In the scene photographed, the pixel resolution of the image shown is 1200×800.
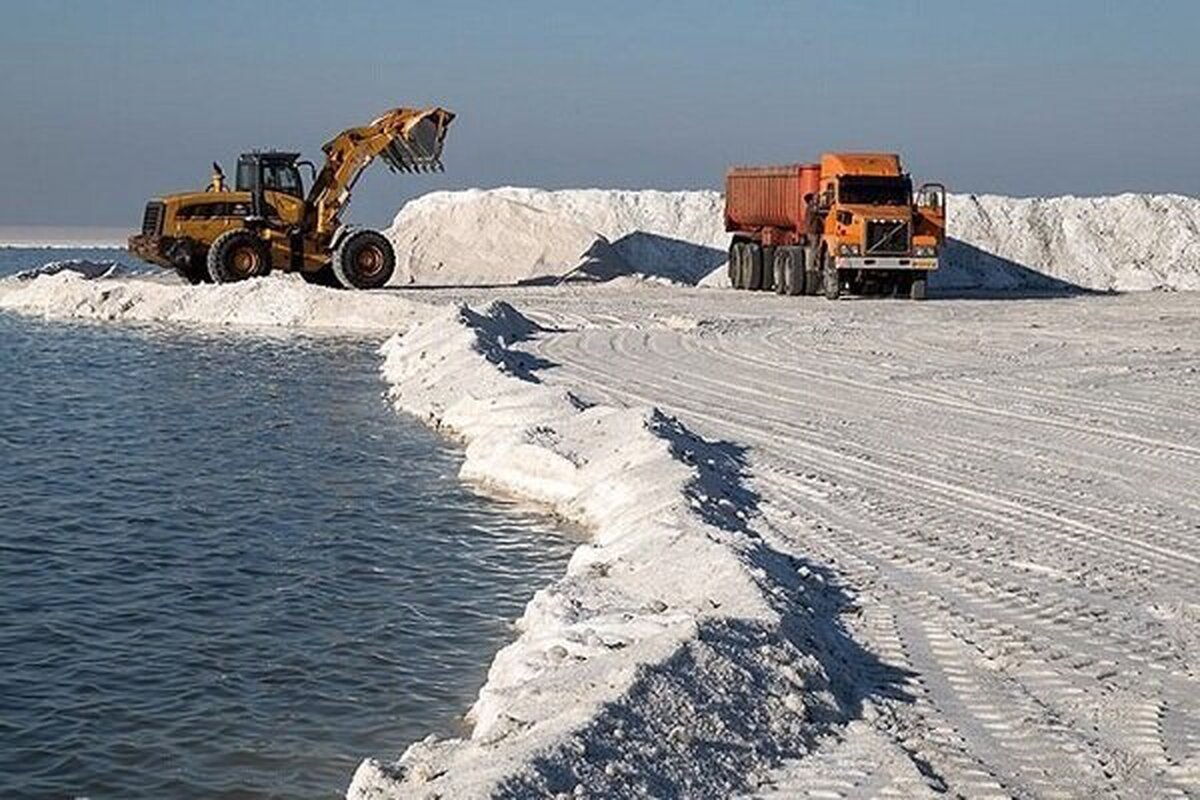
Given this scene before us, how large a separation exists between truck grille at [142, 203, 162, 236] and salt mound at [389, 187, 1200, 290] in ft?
29.0

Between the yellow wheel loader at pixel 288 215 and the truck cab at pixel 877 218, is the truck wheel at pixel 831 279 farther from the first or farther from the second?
the yellow wheel loader at pixel 288 215

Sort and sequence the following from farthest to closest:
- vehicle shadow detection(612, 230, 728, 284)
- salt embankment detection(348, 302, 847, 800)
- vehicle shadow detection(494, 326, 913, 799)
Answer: vehicle shadow detection(612, 230, 728, 284)
salt embankment detection(348, 302, 847, 800)
vehicle shadow detection(494, 326, 913, 799)

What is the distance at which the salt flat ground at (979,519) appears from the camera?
5891 mm

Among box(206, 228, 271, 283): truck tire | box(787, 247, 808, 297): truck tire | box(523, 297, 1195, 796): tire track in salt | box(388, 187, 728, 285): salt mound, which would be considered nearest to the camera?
box(523, 297, 1195, 796): tire track in salt

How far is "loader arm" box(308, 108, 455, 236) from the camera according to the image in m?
30.5

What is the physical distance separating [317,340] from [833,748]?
20802 mm

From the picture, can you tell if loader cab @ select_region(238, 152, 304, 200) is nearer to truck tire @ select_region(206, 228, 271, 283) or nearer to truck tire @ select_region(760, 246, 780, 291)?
truck tire @ select_region(206, 228, 271, 283)

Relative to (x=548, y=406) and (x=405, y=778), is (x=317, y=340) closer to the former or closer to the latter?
(x=548, y=406)

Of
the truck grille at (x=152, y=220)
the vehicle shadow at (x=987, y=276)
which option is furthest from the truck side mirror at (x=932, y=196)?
the truck grille at (x=152, y=220)

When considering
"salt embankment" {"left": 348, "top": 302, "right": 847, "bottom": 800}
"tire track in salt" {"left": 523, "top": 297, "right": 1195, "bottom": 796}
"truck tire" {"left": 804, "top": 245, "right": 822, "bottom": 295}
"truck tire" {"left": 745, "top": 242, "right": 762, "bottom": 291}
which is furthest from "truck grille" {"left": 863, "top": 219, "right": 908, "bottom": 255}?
"salt embankment" {"left": 348, "top": 302, "right": 847, "bottom": 800}

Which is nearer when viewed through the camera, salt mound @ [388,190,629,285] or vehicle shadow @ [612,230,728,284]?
salt mound @ [388,190,629,285]

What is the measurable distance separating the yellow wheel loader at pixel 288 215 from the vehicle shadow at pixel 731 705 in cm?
2389

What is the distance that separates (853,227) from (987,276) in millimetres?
12585

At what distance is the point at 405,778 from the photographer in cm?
561
